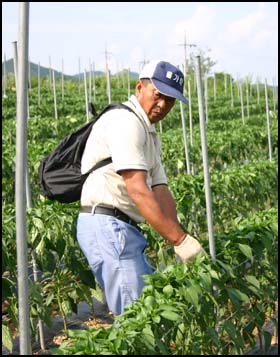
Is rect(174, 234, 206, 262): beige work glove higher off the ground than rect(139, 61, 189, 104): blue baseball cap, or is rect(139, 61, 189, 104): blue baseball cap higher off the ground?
rect(139, 61, 189, 104): blue baseball cap

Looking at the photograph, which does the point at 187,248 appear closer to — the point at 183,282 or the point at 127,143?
the point at 183,282

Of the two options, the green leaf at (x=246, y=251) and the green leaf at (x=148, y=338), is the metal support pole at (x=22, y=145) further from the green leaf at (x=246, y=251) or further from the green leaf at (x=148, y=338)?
the green leaf at (x=246, y=251)

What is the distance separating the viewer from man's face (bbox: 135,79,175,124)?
294cm

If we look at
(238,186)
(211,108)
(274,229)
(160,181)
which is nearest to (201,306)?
(160,181)

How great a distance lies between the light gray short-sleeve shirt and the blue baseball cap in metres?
0.15

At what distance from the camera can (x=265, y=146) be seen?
43.8 feet

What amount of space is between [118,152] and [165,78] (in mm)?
414

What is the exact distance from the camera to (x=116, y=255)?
291cm

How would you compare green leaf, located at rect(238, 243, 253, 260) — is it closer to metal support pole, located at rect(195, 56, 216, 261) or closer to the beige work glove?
metal support pole, located at rect(195, 56, 216, 261)

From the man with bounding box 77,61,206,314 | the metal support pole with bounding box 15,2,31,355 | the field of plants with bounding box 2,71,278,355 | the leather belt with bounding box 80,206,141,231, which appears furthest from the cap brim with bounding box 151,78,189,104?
the metal support pole with bounding box 15,2,31,355

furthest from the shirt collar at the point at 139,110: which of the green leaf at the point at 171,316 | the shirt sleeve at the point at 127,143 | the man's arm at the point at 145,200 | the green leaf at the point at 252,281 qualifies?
the green leaf at the point at 252,281

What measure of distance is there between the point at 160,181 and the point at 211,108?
2302 cm

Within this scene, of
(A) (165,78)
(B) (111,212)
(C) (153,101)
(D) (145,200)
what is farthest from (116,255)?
(A) (165,78)

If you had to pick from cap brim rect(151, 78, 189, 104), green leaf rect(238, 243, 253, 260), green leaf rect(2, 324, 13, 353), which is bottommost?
green leaf rect(2, 324, 13, 353)
